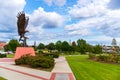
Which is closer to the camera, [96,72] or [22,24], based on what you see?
[96,72]

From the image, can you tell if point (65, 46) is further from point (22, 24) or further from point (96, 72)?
point (96, 72)

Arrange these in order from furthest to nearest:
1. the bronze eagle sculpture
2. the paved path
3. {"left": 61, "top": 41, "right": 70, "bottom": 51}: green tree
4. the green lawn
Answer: {"left": 61, "top": 41, "right": 70, "bottom": 51}: green tree < the bronze eagle sculpture < the green lawn < the paved path

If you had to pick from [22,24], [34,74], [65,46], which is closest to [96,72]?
[34,74]

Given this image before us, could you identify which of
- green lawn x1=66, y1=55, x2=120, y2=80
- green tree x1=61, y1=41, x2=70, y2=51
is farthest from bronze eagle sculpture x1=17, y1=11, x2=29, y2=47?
green tree x1=61, y1=41, x2=70, y2=51

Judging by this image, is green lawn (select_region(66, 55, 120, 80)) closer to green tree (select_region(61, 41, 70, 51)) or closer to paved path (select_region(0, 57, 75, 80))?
paved path (select_region(0, 57, 75, 80))

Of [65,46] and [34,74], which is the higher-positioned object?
[65,46]

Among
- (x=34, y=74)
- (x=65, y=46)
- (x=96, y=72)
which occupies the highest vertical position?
Answer: (x=65, y=46)

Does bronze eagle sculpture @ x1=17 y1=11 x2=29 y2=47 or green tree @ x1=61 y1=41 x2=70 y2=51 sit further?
green tree @ x1=61 y1=41 x2=70 y2=51

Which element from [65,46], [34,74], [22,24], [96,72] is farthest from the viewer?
[65,46]

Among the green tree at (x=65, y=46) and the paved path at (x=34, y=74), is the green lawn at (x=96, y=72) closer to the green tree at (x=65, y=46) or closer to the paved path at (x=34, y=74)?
the paved path at (x=34, y=74)

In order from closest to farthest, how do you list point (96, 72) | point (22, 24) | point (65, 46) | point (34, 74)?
point (34, 74) → point (96, 72) → point (22, 24) → point (65, 46)

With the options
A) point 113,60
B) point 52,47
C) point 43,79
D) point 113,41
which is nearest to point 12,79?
point 43,79

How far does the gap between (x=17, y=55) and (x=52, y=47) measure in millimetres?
72655

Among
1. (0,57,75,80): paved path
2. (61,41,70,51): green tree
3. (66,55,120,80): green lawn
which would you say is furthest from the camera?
(61,41,70,51): green tree
